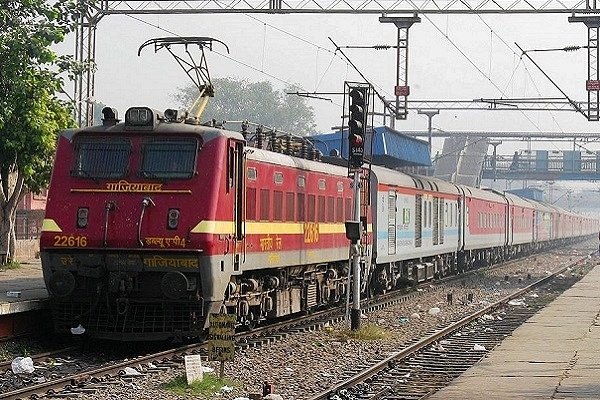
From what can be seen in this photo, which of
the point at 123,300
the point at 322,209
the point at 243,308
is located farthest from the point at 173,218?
the point at 322,209

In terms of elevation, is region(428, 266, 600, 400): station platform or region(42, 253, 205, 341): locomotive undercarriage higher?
region(42, 253, 205, 341): locomotive undercarriage

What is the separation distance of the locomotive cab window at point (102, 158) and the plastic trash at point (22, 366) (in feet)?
10.3

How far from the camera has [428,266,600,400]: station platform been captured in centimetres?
1223

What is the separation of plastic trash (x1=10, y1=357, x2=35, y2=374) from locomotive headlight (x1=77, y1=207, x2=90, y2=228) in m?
2.46

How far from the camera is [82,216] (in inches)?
615

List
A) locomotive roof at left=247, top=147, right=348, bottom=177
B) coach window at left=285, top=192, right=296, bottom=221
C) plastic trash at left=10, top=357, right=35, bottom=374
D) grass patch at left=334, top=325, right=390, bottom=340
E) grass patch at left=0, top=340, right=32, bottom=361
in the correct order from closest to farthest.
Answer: plastic trash at left=10, top=357, right=35, bottom=374 → grass patch at left=0, top=340, right=32, bottom=361 → locomotive roof at left=247, top=147, right=348, bottom=177 → grass patch at left=334, top=325, right=390, bottom=340 → coach window at left=285, top=192, right=296, bottom=221

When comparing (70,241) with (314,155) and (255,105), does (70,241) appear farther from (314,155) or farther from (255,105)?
(255,105)

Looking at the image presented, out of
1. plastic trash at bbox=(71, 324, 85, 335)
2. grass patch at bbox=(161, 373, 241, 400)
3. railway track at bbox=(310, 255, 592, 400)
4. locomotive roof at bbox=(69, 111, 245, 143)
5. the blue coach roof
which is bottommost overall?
railway track at bbox=(310, 255, 592, 400)

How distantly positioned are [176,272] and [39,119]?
1040 cm

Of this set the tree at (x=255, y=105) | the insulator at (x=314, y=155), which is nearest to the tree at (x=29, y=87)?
the insulator at (x=314, y=155)

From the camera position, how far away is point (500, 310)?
993 inches

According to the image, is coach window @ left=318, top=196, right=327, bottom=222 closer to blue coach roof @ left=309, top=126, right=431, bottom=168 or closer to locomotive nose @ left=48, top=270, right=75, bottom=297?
locomotive nose @ left=48, top=270, right=75, bottom=297

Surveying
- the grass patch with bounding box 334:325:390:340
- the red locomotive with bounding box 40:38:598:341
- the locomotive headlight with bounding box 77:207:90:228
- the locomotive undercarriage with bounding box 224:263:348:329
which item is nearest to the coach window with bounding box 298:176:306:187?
the red locomotive with bounding box 40:38:598:341

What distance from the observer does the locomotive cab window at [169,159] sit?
15602mm
